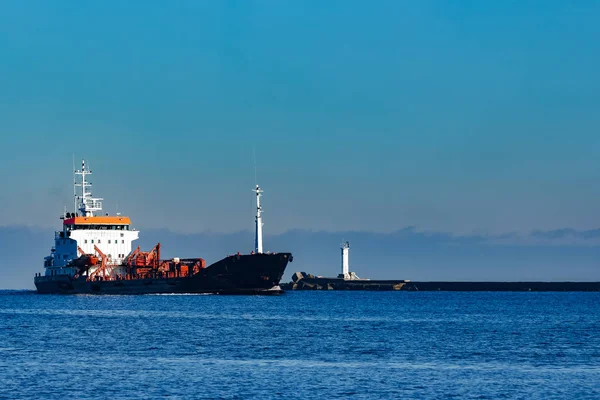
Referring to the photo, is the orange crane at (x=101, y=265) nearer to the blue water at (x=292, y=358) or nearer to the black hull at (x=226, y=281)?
the black hull at (x=226, y=281)

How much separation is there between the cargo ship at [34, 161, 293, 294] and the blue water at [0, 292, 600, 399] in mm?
30470

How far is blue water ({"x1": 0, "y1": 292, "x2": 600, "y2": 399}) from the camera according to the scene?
35.2 meters

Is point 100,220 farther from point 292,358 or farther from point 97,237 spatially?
point 292,358

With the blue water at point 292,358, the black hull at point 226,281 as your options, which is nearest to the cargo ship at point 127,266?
the black hull at point 226,281

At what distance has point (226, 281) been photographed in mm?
105875

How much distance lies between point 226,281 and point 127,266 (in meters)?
15.6

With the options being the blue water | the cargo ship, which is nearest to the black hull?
the cargo ship

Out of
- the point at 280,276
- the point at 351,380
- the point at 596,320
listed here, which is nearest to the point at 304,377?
the point at 351,380

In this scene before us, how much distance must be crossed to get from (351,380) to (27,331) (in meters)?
30.8

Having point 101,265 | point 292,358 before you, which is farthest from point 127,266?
point 292,358

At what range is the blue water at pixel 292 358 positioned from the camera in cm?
3516

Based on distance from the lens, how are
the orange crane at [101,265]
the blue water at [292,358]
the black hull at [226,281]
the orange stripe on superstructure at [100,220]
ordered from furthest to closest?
the orange stripe on superstructure at [100,220]
the orange crane at [101,265]
the black hull at [226,281]
the blue water at [292,358]

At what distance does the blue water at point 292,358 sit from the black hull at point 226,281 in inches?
1141

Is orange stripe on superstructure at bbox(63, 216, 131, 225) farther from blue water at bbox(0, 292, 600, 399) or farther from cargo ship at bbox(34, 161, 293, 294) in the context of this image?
blue water at bbox(0, 292, 600, 399)
